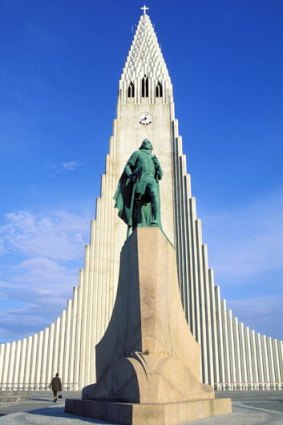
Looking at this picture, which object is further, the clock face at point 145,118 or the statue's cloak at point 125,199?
the clock face at point 145,118

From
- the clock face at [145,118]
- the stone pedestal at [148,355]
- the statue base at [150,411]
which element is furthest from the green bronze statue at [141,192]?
the clock face at [145,118]

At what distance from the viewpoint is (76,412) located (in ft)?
22.8

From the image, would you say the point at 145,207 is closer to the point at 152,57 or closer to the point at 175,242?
the point at 175,242

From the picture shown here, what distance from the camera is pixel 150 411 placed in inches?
203

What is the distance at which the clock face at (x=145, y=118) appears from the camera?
82.8ft

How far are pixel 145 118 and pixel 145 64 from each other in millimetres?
4754

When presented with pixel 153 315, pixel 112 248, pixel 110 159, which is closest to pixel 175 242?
pixel 112 248

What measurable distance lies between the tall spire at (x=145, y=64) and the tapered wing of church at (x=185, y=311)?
4968 mm

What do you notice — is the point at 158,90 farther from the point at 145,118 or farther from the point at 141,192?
the point at 141,192

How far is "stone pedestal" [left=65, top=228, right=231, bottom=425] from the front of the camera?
18.8 feet

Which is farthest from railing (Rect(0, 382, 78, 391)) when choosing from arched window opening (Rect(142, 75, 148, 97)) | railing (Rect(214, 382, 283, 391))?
arched window opening (Rect(142, 75, 148, 97))

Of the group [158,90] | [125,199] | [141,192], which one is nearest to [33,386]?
[125,199]

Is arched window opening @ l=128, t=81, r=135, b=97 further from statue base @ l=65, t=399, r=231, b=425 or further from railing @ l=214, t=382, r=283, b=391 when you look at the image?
statue base @ l=65, t=399, r=231, b=425

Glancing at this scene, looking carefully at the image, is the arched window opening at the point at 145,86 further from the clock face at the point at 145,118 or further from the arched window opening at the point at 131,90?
the clock face at the point at 145,118
